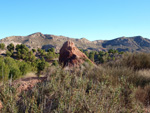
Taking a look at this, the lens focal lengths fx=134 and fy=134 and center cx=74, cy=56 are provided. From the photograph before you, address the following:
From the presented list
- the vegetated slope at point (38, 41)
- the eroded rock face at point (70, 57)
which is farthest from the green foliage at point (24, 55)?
the vegetated slope at point (38, 41)

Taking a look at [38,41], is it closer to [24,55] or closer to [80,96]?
[24,55]

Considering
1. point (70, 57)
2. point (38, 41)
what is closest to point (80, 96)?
point (70, 57)

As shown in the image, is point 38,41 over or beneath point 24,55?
over

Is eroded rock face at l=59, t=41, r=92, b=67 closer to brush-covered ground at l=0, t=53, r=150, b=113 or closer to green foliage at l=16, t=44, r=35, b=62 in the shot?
brush-covered ground at l=0, t=53, r=150, b=113

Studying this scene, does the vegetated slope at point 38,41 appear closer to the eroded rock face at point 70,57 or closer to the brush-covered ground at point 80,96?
the eroded rock face at point 70,57

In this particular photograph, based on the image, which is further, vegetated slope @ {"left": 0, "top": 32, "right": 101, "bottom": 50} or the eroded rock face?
vegetated slope @ {"left": 0, "top": 32, "right": 101, "bottom": 50}

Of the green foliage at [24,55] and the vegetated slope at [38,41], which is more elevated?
the vegetated slope at [38,41]

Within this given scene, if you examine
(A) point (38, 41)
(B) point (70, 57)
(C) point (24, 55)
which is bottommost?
(C) point (24, 55)

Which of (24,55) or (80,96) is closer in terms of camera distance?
(80,96)

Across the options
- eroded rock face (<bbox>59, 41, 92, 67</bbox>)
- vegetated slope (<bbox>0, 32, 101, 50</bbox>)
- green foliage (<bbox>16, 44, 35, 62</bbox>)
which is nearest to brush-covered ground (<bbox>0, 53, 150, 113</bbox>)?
eroded rock face (<bbox>59, 41, 92, 67</bbox>)

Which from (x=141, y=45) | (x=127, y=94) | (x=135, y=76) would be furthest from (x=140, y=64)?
(x=141, y=45)

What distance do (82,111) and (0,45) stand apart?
43645mm

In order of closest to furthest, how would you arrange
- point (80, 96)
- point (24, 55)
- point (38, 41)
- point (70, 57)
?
1. point (80, 96)
2. point (70, 57)
3. point (24, 55)
4. point (38, 41)

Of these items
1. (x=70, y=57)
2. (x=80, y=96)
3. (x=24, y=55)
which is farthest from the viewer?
(x=24, y=55)
